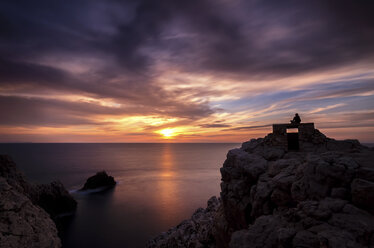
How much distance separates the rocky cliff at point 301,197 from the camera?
25.5 feet

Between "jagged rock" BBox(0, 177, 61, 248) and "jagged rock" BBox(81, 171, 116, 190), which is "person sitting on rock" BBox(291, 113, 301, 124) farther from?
"jagged rock" BBox(81, 171, 116, 190)

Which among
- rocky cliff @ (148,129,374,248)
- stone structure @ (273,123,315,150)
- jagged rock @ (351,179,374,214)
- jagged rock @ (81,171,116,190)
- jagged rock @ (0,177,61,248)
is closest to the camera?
rocky cliff @ (148,129,374,248)

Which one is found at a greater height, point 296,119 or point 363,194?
point 296,119

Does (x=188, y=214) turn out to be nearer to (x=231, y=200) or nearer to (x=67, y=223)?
(x=67, y=223)

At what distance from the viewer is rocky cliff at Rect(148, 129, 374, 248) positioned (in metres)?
7.77

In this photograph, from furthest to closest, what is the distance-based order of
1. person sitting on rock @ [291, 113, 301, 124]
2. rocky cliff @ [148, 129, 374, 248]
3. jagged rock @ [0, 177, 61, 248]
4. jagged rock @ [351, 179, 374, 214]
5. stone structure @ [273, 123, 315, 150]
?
1. person sitting on rock @ [291, 113, 301, 124]
2. stone structure @ [273, 123, 315, 150]
3. jagged rock @ [0, 177, 61, 248]
4. jagged rock @ [351, 179, 374, 214]
5. rocky cliff @ [148, 129, 374, 248]

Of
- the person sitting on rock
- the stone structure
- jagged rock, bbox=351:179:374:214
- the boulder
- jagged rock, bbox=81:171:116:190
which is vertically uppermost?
the person sitting on rock

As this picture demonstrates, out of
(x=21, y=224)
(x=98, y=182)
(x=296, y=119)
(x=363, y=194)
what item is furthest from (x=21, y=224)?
(x=98, y=182)

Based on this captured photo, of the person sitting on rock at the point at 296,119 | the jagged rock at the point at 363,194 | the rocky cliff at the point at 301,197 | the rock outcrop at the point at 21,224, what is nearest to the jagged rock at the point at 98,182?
the rock outcrop at the point at 21,224

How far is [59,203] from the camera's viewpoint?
40.0 meters

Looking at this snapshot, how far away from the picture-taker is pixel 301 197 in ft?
34.1

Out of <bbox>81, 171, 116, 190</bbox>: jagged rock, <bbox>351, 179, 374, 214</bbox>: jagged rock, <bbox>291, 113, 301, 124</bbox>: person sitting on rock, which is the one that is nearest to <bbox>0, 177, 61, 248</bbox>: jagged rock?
<bbox>351, 179, 374, 214</bbox>: jagged rock

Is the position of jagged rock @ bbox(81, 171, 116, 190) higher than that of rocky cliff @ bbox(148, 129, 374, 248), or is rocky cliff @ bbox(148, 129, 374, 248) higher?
rocky cliff @ bbox(148, 129, 374, 248)

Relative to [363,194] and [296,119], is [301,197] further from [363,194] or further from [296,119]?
[296,119]
